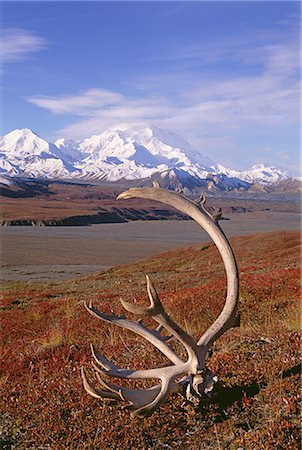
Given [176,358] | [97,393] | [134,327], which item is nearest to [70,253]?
[134,327]

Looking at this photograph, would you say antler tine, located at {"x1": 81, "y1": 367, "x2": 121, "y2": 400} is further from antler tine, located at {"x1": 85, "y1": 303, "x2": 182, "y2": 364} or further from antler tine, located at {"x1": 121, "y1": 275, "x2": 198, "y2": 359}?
antler tine, located at {"x1": 121, "y1": 275, "x2": 198, "y2": 359}

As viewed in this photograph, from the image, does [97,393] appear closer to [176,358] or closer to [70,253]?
[176,358]

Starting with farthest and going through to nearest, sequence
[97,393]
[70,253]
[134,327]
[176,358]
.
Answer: [70,253] → [134,327] → [176,358] → [97,393]

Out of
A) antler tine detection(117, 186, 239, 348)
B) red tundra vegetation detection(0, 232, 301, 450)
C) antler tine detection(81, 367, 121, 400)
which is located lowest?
red tundra vegetation detection(0, 232, 301, 450)

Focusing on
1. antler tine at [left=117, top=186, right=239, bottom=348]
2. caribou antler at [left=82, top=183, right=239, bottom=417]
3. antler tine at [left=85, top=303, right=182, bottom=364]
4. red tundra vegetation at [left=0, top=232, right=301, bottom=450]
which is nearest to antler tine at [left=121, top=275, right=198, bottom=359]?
caribou antler at [left=82, top=183, right=239, bottom=417]

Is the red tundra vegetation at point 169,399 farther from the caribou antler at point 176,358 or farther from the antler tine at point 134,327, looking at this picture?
the antler tine at point 134,327

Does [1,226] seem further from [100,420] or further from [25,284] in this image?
Answer: [100,420]

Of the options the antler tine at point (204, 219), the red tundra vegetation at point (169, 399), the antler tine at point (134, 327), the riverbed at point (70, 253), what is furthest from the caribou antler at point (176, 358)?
the riverbed at point (70, 253)

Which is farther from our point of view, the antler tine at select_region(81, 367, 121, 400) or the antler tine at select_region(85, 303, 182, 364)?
the antler tine at select_region(85, 303, 182, 364)

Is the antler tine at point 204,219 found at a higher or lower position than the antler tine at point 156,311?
higher

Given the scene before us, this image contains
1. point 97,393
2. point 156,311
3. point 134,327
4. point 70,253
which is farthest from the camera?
point 70,253

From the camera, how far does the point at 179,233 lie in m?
90.7

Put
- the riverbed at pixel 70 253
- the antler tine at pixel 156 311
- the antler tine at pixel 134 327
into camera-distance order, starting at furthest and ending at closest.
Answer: the riverbed at pixel 70 253
the antler tine at pixel 134 327
the antler tine at pixel 156 311

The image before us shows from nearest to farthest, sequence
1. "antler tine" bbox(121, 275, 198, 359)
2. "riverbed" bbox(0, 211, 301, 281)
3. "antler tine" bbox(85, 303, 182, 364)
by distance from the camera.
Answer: "antler tine" bbox(121, 275, 198, 359)
"antler tine" bbox(85, 303, 182, 364)
"riverbed" bbox(0, 211, 301, 281)
